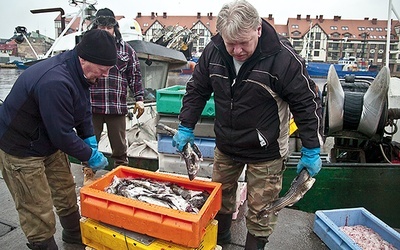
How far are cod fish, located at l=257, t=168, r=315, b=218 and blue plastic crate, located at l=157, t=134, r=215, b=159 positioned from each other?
1.25 m

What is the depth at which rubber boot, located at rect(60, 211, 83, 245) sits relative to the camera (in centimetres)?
254

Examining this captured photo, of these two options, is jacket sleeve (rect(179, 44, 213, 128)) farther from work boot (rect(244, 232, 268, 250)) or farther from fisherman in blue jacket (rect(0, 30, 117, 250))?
work boot (rect(244, 232, 268, 250))

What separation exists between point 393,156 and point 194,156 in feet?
12.6

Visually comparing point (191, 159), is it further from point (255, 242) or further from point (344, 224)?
point (344, 224)

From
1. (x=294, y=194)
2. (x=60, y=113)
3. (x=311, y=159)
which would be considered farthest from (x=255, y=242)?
(x=60, y=113)

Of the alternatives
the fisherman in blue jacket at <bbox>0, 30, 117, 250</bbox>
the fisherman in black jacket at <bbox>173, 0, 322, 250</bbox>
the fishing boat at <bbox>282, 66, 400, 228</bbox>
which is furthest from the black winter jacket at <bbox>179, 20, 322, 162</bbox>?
the fishing boat at <bbox>282, 66, 400, 228</bbox>

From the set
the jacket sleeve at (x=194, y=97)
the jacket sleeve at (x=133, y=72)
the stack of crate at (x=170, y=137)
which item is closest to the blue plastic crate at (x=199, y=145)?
the stack of crate at (x=170, y=137)

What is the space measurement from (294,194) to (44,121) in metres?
1.71

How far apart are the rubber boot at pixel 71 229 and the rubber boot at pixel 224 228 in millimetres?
1194

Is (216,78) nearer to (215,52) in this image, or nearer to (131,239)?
(215,52)

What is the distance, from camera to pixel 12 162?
2.05m

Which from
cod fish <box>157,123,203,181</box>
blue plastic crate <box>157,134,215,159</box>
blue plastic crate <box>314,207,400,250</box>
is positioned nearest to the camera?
cod fish <box>157,123,203,181</box>

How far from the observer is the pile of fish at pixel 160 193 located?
1.98 meters

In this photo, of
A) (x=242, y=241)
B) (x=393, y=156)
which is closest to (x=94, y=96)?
(x=242, y=241)
